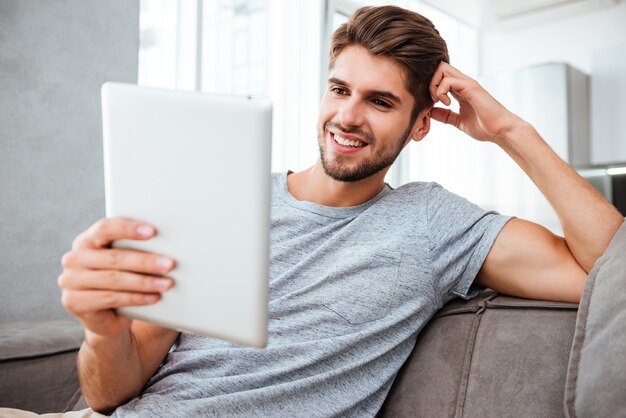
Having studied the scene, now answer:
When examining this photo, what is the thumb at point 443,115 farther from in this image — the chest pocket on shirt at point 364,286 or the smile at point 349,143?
the chest pocket on shirt at point 364,286

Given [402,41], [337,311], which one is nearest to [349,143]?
A: [402,41]

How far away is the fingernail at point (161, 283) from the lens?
0.74 m

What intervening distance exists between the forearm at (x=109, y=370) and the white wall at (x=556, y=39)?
469cm

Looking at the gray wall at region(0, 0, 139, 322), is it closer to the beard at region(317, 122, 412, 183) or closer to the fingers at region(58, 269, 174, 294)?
the beard at region(317, 122, 412, 183)

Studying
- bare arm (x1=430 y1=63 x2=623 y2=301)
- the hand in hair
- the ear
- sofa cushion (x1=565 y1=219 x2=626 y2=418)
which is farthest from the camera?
the ear

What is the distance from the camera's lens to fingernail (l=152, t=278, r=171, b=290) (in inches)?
29.0

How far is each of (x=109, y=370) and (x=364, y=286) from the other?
19.6 inches

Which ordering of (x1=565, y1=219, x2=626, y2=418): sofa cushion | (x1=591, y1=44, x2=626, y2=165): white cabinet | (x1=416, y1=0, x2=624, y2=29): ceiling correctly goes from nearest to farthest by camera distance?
(x1=565, y1=219, x2=626, y2=418): sofa cushion < (x1=591, y1=44, x2=626, y2=165): white cabinet < (x1=416, y1=0, x2=624, y2=29): ceiling

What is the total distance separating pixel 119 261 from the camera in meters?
0.75

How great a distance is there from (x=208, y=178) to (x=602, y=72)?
456 cm

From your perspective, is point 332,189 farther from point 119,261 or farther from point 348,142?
point 119,261

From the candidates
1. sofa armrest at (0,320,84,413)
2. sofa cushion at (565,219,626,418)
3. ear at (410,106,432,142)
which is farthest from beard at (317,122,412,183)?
sofa armrest at (0,320,84,413)

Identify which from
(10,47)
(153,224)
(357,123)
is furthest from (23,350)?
(10,47)

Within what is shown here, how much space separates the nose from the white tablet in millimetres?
646
